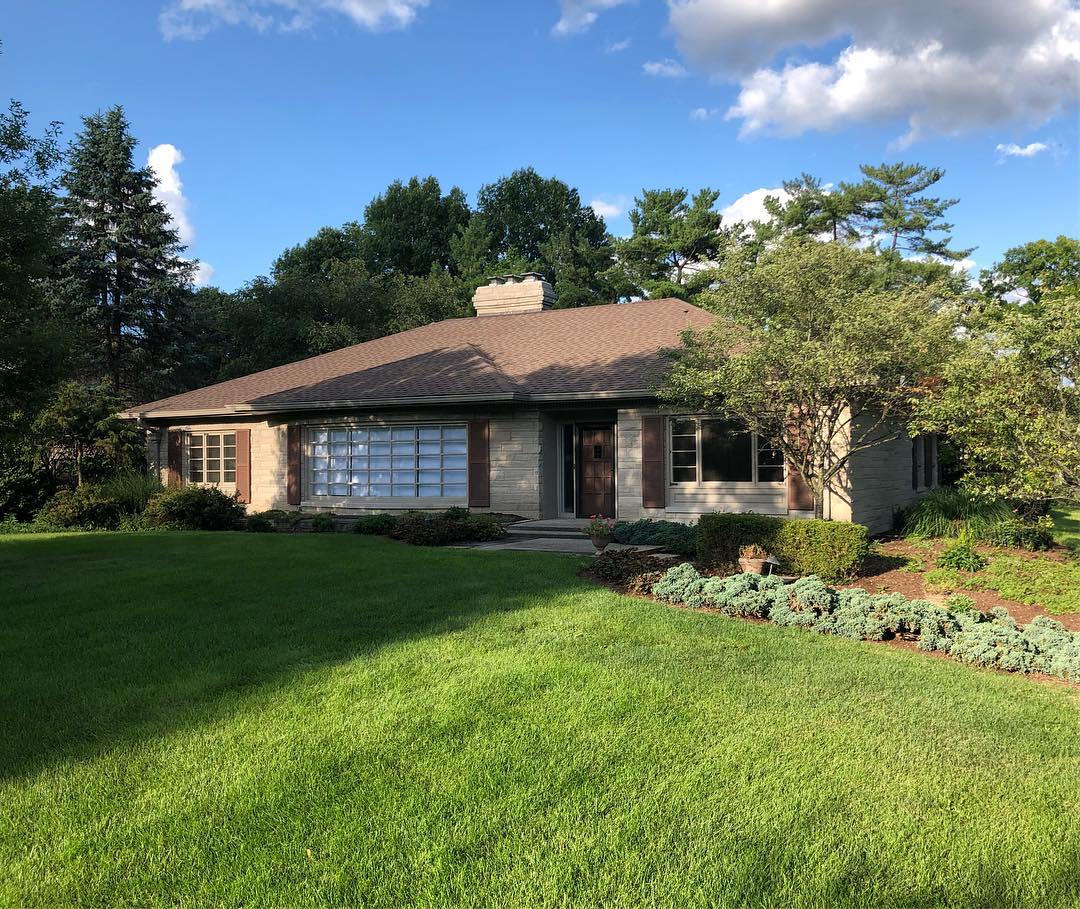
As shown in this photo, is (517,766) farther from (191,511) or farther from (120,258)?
(120,258)

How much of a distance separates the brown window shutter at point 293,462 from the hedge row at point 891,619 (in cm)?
1039

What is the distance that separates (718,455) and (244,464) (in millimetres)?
10194

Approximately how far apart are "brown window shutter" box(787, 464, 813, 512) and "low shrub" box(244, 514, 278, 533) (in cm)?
920

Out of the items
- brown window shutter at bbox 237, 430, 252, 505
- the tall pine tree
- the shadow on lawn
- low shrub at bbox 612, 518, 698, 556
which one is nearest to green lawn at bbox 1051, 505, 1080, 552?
low shrub at bbox 612, 518, 698, 556

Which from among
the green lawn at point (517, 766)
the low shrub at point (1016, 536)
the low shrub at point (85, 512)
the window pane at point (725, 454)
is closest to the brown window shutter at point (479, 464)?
the window pane at point (725, 454)

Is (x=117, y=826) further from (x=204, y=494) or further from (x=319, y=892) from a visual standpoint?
(x=204, y=494)

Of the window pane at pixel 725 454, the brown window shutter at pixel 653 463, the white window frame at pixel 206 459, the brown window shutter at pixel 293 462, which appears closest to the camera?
the window pane at pixel 725 454

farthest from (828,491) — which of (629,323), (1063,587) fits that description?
(629,323)

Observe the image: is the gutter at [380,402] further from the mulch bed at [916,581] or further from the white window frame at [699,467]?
the mulch bed at [916,581]

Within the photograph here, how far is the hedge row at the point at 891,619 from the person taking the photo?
18.5ft

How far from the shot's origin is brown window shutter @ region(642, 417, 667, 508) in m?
13.6

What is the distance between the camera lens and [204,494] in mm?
14227

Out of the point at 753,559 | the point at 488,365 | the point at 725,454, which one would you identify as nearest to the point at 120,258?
the point at 488,365

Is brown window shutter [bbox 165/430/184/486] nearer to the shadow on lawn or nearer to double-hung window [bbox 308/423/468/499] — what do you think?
double-hung window [bbox 308/423/468/499]
